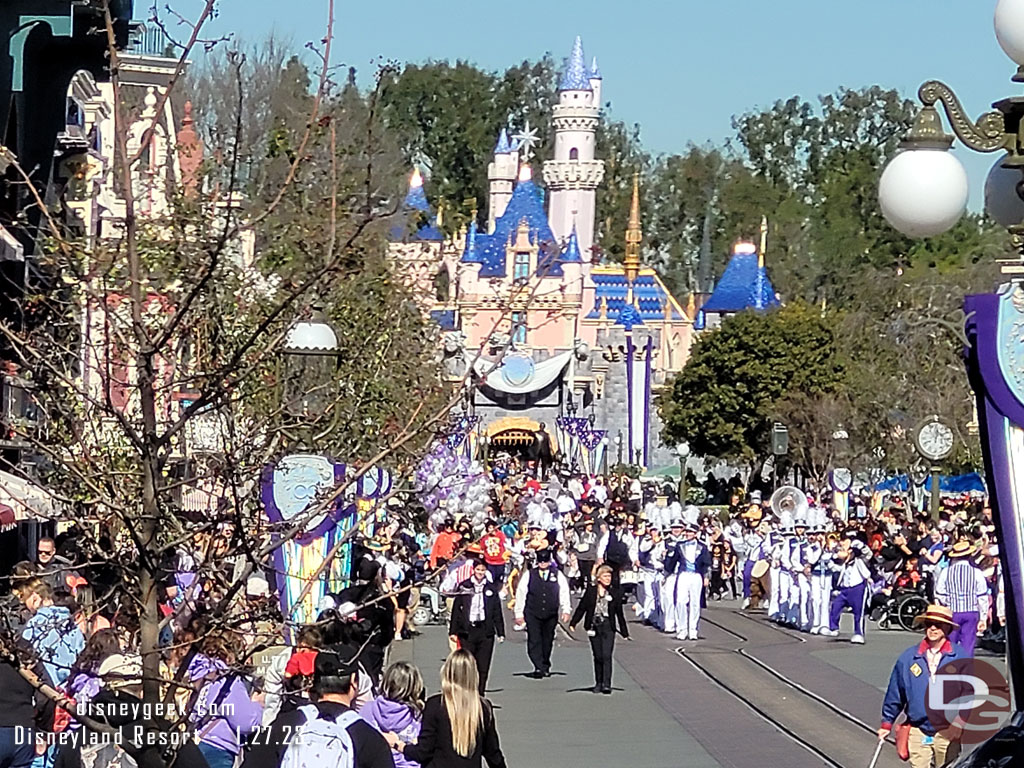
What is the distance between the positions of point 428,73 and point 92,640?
108m

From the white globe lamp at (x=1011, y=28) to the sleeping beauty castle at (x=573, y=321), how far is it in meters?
70.7

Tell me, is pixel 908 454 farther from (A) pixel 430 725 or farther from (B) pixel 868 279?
(A) pixel 430 725

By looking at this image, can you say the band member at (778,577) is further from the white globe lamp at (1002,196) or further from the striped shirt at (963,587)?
the white globe lamp at (1002,196)

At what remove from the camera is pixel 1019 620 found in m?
7.72

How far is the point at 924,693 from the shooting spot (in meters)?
11.9

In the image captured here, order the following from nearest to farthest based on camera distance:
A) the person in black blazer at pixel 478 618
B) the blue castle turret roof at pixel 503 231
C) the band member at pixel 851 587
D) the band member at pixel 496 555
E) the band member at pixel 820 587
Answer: the person in black blazer at pixel 478 618 < the band member at pixel 496 555 < the band member at pixel 851 587 < the band member at pixel 820 587 < the blue castle turret roof at pixel 503 231

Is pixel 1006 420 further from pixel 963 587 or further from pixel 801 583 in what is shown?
pixel 801 583

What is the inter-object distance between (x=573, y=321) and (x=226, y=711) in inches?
3265

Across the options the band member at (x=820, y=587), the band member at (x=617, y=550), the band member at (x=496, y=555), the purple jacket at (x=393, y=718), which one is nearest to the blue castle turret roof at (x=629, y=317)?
the band member at (x=617, y=550)

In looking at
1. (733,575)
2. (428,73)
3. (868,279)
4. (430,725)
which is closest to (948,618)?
(430,725)

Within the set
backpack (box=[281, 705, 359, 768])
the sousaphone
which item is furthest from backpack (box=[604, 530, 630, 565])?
backpack (box=[281, 705, 359, 768])

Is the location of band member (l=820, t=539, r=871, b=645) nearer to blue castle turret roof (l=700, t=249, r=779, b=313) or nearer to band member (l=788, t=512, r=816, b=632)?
band member (l=788, t=512, r=816, b=632)

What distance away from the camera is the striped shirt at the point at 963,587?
21.3m

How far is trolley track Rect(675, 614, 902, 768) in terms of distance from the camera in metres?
17.3
